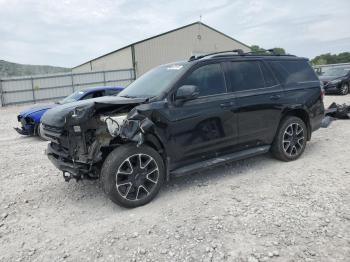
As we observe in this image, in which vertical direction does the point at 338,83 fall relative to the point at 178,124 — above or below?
above

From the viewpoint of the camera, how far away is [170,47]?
2652 cm

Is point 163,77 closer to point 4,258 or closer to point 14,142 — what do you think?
point 4,258

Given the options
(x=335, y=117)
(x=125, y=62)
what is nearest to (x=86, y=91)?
(x=335, y=117)

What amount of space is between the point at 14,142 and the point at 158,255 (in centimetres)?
708

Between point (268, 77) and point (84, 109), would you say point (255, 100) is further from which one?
point (84, 109)

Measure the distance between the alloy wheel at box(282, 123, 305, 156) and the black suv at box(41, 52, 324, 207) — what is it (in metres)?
0.02

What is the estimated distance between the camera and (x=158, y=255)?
2.88 meters

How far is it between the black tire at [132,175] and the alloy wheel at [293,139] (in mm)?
2499

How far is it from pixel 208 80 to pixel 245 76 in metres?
0.79

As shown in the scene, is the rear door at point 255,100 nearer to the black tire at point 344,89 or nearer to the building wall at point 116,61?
the black tire at point 344,89

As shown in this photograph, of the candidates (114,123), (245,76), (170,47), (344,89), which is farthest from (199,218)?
(170,47)

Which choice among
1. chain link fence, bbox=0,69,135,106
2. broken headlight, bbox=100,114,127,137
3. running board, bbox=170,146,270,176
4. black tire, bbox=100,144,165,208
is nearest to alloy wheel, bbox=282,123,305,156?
running board, bbox=170,146,270,176

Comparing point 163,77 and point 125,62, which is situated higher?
point 125,62

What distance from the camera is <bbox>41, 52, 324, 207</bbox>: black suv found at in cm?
372
